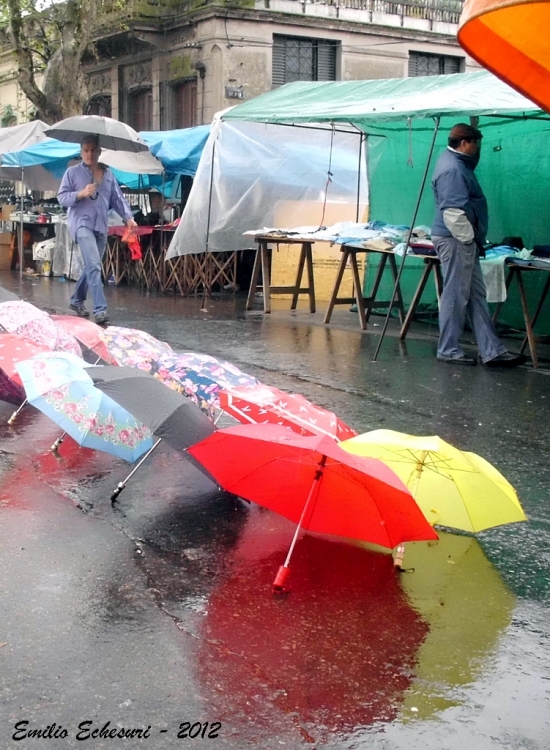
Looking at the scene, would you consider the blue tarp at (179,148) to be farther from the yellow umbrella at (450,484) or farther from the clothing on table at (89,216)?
the yellow umbrella at (450,484)

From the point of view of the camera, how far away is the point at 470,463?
402 cm

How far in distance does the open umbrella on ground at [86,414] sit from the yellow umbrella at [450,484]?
3.74 ft

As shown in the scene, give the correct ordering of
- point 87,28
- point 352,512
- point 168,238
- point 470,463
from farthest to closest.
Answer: point 87,28 < point 168,238 < point 470,463 < point 352,512

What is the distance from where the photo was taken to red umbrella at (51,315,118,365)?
19.6ft

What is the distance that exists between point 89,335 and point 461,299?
12.8 ft

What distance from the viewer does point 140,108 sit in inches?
1168

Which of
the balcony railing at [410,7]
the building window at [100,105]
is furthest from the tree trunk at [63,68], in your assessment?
the building window at [100,105]

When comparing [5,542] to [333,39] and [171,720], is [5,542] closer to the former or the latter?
[171,720]

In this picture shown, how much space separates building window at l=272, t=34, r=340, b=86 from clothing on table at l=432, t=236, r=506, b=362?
758 inches

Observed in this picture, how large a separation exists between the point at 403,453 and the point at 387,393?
3.29 meters

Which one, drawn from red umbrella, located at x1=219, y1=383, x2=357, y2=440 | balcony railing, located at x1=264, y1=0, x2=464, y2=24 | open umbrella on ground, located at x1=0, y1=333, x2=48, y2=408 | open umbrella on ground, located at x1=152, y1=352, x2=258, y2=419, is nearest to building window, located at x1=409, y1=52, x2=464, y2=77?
balcony railing, located at x1=264, y1=0, x2=464, y2=24

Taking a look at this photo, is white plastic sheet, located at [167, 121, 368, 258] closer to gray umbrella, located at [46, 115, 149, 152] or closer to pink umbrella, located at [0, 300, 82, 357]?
gray umbrella, located at [46, 115, 149, 152]

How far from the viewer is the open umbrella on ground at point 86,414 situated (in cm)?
462

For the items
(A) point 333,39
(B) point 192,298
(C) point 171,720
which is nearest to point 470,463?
(C) point 171,720
